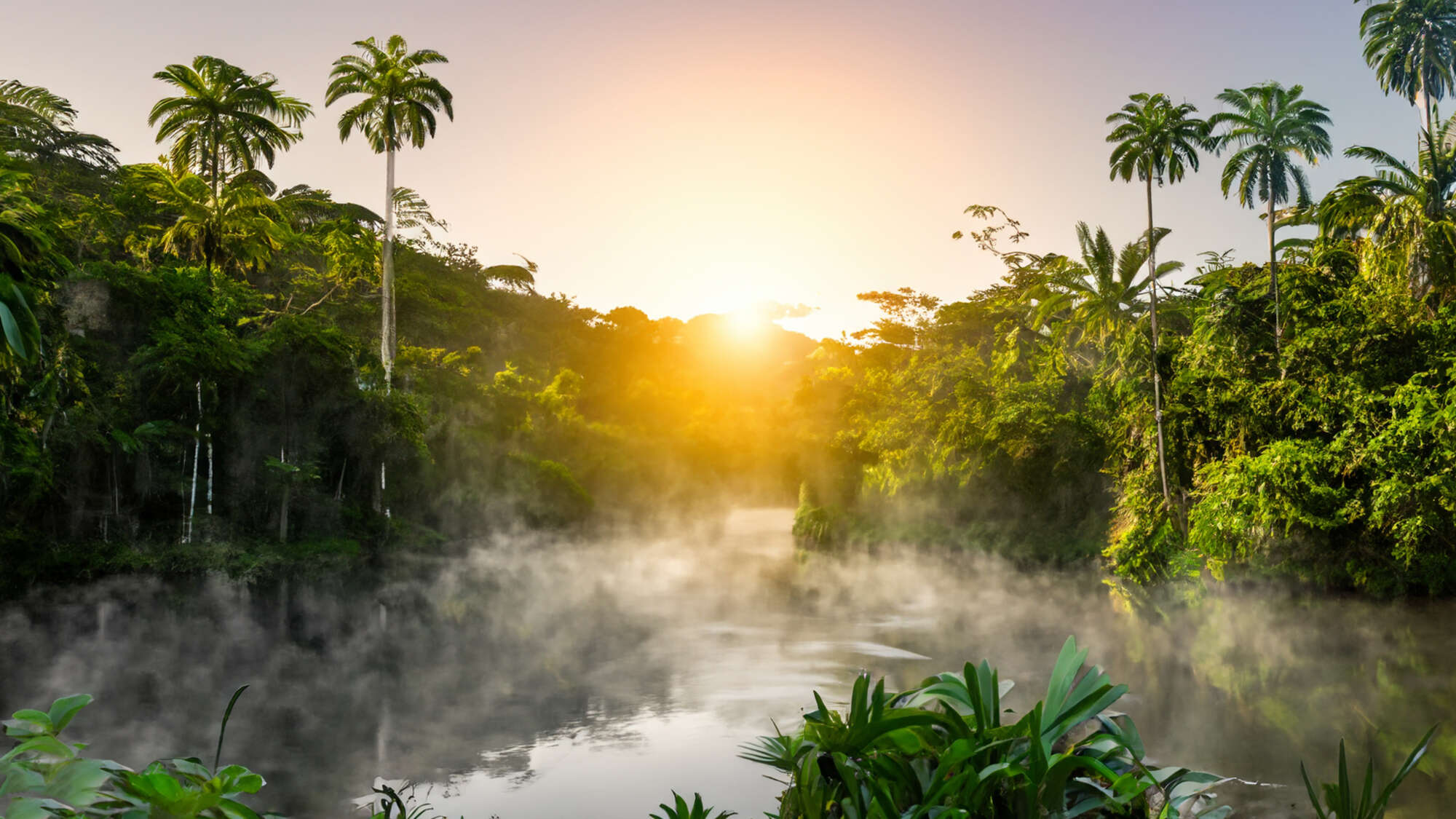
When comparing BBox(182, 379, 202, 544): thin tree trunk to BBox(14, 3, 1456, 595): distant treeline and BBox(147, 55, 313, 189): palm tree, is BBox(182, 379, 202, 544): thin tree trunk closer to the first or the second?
BBox(14, 3, 1456, 595): distant treeline

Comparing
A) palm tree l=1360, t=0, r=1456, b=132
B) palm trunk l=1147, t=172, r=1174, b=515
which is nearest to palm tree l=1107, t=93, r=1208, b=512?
palm trunk l=1147, t=172, r=1174, b=515

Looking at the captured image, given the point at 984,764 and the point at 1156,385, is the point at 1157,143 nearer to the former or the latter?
the point at 1156,385

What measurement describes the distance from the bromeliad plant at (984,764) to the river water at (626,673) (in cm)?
625

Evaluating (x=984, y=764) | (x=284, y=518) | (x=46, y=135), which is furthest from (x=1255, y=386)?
(x=46, y=135)

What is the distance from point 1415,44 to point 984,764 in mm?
35485

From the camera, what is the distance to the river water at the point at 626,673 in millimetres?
8961

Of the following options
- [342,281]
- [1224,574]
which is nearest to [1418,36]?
[1224,574]

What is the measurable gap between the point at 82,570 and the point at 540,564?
42.1 feet

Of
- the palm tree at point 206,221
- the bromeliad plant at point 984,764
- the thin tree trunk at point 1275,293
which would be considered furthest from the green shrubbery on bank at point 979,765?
the palm tree at point 206,221

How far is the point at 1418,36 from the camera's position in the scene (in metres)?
27.0

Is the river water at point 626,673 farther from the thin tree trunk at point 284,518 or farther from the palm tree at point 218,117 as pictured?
the palm tree at point 218,117

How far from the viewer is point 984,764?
92.3 inches

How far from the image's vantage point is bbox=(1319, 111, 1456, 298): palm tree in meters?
16.1

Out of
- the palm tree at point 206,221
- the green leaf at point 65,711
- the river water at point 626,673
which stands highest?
the palm tree at point 206,221
